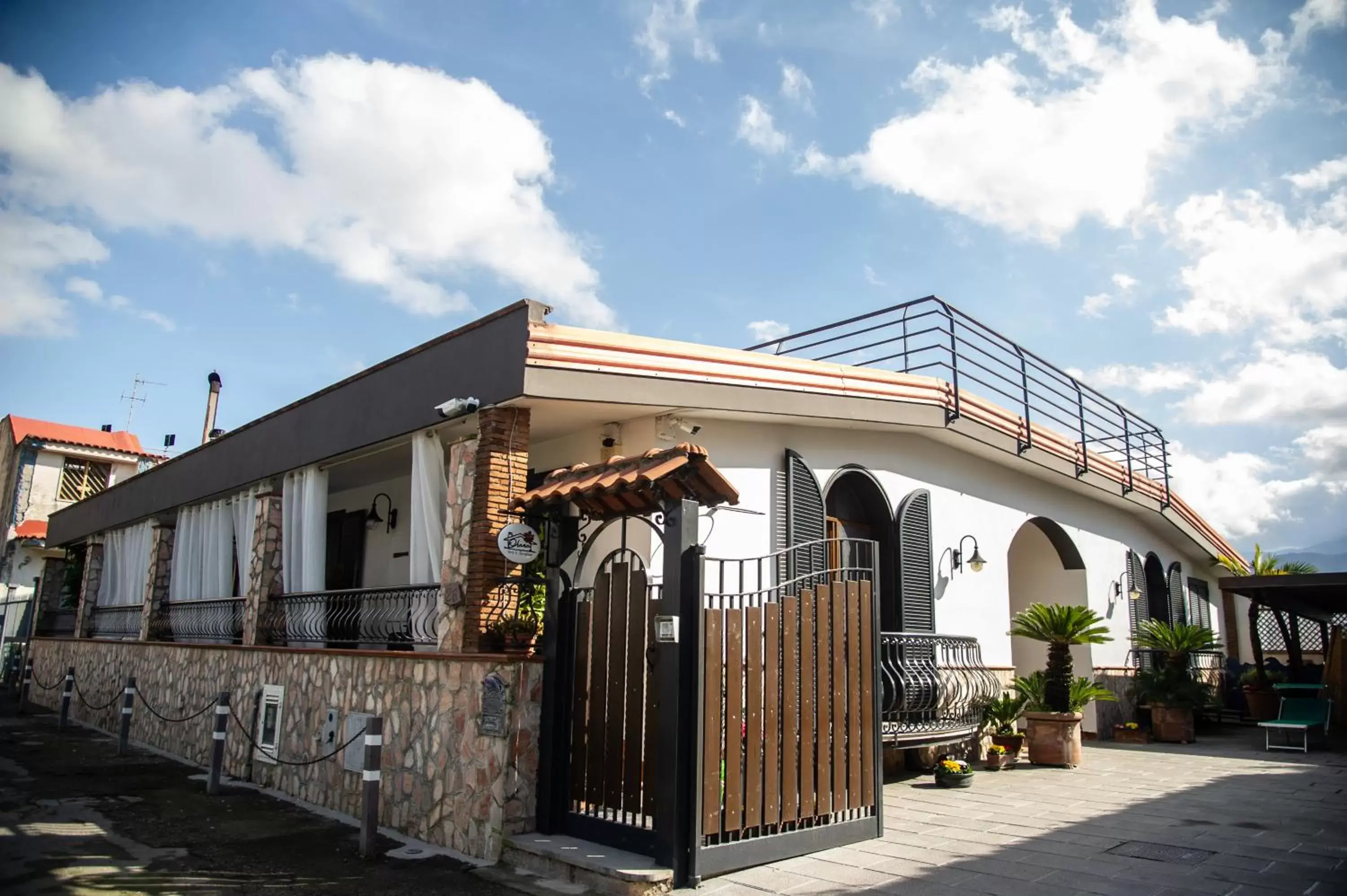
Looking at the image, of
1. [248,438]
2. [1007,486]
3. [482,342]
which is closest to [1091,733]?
[1007,486]

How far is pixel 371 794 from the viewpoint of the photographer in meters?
7.11

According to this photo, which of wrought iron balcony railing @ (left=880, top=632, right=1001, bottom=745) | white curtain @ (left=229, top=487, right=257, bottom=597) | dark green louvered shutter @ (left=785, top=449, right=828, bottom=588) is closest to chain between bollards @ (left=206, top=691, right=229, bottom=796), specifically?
white curtain @ (left=229, top=487, right=257, bottom=597)

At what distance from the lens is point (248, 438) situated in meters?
12.4

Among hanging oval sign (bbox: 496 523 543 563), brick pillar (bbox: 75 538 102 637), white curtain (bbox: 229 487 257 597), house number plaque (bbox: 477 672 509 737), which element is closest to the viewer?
house number plaque (bbox: 477 672 509 737)

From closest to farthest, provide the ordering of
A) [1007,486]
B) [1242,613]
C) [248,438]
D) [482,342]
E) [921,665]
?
[482,342], [921,665], [248,438], [1007,486], [1242,613]

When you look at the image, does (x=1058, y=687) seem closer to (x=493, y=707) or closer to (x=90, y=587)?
(x=493, y=707)

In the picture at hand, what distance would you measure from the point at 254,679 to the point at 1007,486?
10.6 metres

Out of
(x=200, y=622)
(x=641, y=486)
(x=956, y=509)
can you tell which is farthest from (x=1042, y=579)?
(x=200, y=622)

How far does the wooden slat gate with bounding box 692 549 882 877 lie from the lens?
6.05m

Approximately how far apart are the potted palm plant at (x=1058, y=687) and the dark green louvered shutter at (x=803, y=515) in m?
3.46

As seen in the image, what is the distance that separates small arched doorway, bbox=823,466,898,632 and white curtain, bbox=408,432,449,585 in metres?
4.51

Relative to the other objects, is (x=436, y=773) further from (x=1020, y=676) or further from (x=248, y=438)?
(x=1020, y=676)

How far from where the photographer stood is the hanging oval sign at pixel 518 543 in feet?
24.5

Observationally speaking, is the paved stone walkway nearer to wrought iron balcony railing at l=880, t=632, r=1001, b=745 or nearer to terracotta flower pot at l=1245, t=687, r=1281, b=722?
wrought iron balcony railing at l=880, t=632, r=1001, b=745
